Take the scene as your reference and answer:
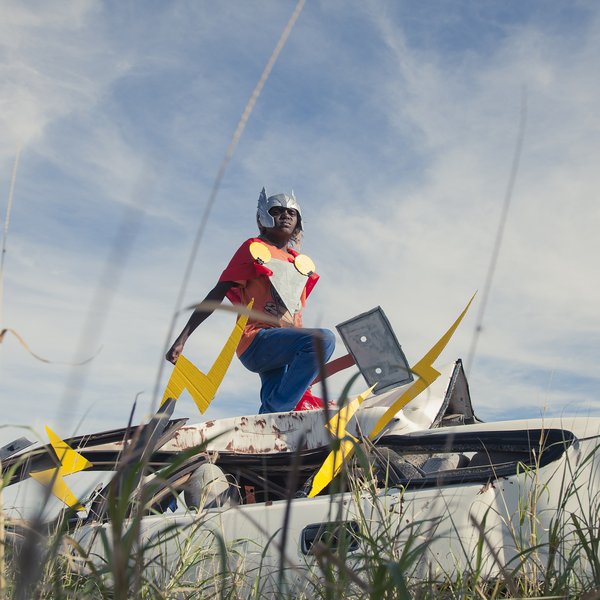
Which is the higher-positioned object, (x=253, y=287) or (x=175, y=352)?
(x=253, y=287)

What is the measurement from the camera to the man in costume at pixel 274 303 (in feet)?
18.0

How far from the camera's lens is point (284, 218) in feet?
20.3

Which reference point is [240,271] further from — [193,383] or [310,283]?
[193,383]

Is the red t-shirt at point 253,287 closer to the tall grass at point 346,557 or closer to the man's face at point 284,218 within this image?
the man's face at point 284,218

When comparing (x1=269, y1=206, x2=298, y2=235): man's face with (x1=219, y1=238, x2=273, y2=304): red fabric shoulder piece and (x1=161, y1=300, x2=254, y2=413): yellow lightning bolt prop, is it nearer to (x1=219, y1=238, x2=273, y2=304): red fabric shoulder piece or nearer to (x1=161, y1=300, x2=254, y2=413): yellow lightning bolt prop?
(x1=219, y1=238, x2=273, y2=304): red fabric shoulder piece

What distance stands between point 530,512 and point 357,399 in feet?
5.36

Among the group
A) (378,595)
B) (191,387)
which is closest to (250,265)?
(191,387)

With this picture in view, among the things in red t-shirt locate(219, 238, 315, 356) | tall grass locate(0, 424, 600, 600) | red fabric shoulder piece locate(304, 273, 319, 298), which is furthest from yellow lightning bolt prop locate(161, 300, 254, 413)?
red fabric shoulder piece locate(304, 273, 319, 298)

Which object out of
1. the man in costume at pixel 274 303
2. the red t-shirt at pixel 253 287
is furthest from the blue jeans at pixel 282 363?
the red t-shirt at pixel 253 287

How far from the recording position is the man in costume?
5.48 m

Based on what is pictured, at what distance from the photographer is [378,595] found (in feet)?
3.24

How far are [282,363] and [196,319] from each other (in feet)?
2.69

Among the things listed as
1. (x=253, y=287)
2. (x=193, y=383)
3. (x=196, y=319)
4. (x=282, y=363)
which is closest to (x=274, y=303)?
(x=253, y=287)

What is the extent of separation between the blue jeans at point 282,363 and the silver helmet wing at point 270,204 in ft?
3.60
